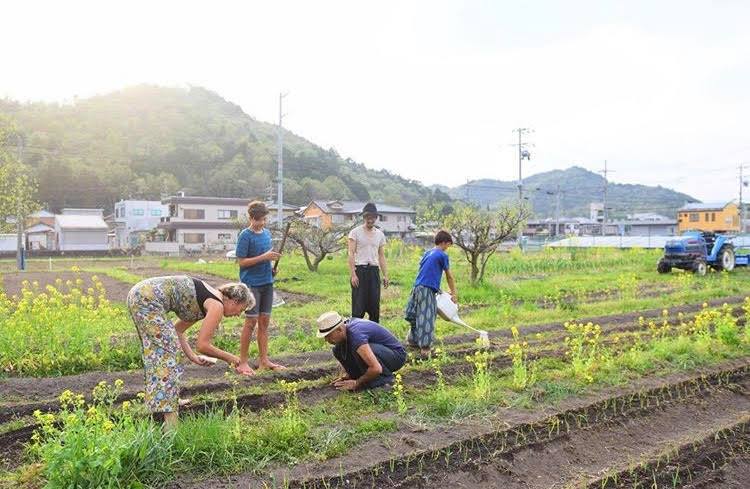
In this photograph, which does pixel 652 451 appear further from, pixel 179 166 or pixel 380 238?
pixel 179 166

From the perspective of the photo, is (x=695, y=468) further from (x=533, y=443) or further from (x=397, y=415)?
(x=397, y=415)

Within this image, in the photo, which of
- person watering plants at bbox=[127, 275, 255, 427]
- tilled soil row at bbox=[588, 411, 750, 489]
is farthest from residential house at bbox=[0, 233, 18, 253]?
tilled soil row at bbox=[588, 411, 750, 489]

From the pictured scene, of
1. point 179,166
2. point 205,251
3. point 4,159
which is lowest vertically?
point 205,251

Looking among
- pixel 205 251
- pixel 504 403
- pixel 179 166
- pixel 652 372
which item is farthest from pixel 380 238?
pixel 179 166

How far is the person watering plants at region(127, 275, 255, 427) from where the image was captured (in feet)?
12.0

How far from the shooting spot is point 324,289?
13367mm

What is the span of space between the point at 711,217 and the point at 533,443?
55.9 metres

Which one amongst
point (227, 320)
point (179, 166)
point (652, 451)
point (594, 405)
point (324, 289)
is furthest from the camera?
point (179, 166)

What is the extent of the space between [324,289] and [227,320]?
179 inches

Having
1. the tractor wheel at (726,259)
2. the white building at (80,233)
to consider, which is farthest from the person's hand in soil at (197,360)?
the white building at (80,233)

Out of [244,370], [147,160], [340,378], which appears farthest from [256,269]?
[147,160]

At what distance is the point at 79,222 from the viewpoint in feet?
145

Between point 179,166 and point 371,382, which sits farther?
point 179,166

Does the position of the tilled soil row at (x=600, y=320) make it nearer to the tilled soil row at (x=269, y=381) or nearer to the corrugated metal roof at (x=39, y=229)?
the tilled soil row at (x=269, y=381)
